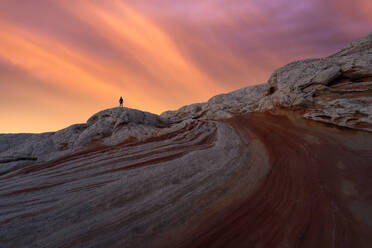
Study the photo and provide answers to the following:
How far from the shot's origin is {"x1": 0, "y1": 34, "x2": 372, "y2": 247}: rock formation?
317 centimetres

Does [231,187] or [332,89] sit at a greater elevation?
[332,89]

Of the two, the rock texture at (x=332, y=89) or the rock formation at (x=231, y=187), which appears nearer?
the rock formation at (x=231, y=187)

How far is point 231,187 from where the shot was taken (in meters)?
4.51

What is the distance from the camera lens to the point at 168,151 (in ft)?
24.2

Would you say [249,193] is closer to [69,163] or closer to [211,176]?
[211,176]

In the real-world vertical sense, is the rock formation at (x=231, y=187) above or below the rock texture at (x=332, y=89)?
below

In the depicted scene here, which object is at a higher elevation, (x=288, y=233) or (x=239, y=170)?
(x=239, y=170)

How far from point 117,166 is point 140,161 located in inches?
38.2

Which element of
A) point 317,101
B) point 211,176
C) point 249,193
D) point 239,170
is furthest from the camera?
point 317,101

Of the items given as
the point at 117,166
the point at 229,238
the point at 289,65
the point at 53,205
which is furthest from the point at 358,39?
the point at 53,205

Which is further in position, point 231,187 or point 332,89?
point 332,89

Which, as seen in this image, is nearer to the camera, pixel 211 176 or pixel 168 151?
pixel 211 176

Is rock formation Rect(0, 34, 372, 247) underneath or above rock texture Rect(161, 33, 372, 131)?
underneath

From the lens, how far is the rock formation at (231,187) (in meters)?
3.17
